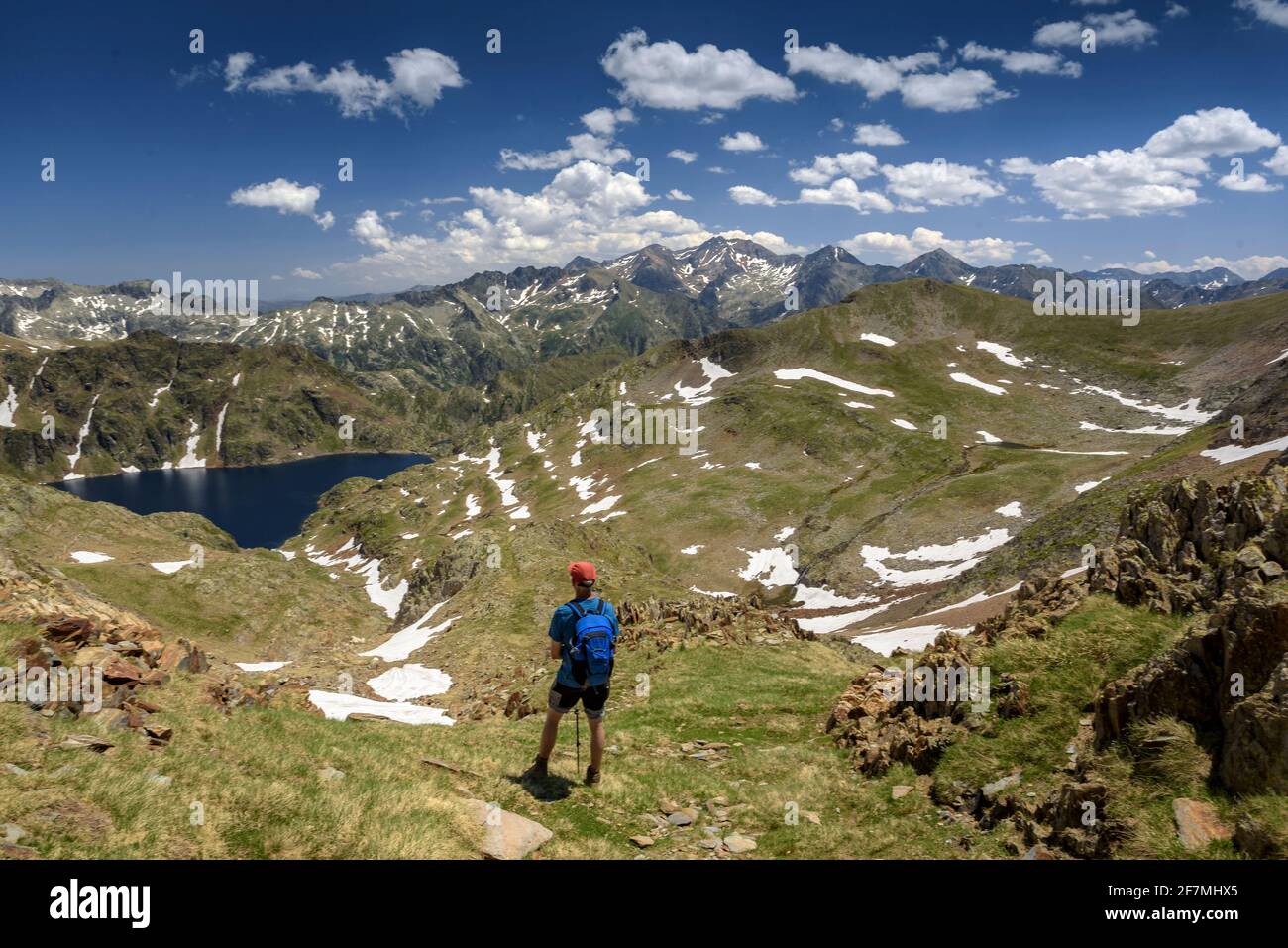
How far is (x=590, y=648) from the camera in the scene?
1237cm

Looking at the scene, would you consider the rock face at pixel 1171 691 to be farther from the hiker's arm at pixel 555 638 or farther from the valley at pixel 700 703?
the hiker's arm at pixel 555 638

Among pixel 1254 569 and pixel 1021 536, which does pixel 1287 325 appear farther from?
pixel 1254 569

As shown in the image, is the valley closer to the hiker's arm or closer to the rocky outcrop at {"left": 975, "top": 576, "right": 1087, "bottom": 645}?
the rocky outcrop at {"left": 975, "top": 576, "right": 1087, "bottom": 645}

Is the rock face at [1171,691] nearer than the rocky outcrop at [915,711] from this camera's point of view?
Yes

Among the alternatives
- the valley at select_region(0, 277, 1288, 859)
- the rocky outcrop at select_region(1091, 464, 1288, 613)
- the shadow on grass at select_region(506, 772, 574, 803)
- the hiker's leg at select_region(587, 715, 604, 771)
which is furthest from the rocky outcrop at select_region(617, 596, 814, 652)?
the hiker's leg at select_region(587, 715, 604, 771)

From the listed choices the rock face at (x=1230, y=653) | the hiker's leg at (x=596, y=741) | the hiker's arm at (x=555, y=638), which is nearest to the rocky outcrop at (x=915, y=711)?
the rock face at (x=1230, y=653)

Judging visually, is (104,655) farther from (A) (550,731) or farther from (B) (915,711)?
(B) (915,711)

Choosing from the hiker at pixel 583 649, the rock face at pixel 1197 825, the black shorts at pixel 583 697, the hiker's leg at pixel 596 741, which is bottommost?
the hiker's leg at pixel 596 741

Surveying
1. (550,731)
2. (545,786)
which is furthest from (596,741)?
(545,786)

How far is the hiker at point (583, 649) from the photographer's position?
1242 centimetres

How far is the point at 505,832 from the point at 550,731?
2650mm

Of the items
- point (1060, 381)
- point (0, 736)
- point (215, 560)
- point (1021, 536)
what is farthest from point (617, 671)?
point (1060, 381)
